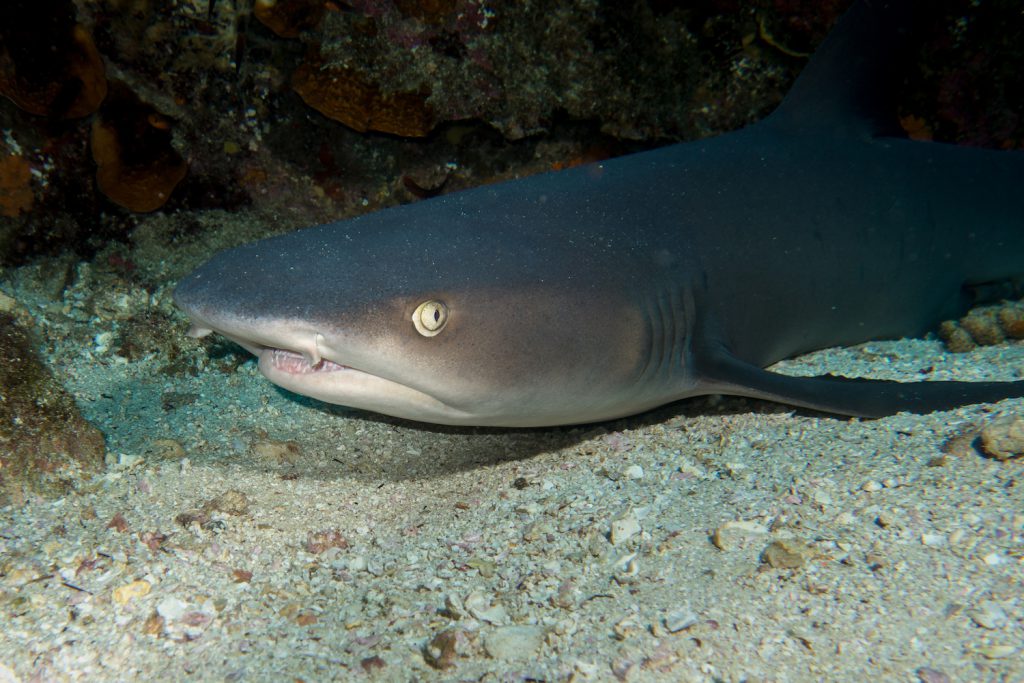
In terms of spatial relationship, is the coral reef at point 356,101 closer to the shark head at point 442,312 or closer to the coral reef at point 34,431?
the shark head at point 442,312

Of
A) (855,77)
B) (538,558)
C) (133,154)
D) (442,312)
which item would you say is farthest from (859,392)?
(133,154)

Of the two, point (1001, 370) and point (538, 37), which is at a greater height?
point (538, 37)

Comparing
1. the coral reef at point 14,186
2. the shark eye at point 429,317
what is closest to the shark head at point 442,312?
the shark eye at point 429,317

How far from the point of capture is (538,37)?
3.88m

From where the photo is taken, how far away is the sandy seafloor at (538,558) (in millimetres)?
1441

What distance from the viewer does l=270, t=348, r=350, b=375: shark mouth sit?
6.45 ft

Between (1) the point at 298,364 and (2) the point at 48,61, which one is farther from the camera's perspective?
(2) the point at 48,61

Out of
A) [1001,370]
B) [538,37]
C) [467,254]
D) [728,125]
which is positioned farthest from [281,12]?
[1001,370]

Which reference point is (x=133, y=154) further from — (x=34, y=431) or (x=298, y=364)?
(x=298, y=364)

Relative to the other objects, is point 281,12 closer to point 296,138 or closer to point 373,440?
point 296,138

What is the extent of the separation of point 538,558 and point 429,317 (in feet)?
2.59

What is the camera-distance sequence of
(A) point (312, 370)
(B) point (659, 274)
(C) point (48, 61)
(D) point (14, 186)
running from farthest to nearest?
(D) point (14, 186) → (C) point (48, 61) → (B) point (659, 274) → (A) point (312, 370)

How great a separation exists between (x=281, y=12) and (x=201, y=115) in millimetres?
768

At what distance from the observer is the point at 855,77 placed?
12.1 feet
